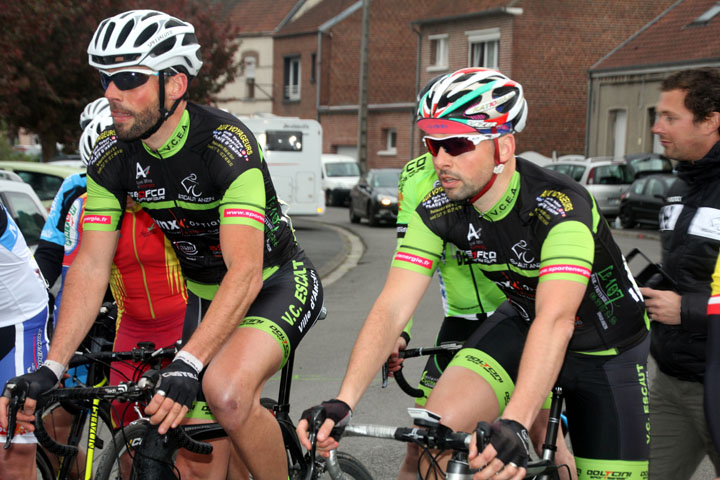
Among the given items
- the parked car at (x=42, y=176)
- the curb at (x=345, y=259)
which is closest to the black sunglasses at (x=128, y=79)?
the parked car at (x=42, y=176)

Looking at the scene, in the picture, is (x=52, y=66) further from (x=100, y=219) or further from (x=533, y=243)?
(x=533, y=243)

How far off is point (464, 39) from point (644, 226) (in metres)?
16.9

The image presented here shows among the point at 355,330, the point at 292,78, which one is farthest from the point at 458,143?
the point at 292,78

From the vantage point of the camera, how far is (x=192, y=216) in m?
3.80

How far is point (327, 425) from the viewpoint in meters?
2.75

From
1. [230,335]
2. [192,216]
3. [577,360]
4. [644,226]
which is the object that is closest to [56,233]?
[192,216]

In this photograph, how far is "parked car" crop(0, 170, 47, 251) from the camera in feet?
26.5

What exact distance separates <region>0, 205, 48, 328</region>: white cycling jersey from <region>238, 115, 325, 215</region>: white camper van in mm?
20131

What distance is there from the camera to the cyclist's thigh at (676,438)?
3.79 metres

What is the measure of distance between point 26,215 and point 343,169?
95.5ft

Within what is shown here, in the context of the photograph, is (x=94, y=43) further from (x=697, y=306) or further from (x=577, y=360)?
(x=697, y=306)

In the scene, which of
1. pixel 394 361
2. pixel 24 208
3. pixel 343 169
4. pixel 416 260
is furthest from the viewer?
pixel 343 169

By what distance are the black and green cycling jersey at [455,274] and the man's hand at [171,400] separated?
182cm

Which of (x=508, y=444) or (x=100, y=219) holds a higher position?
(x=100, y=219)
